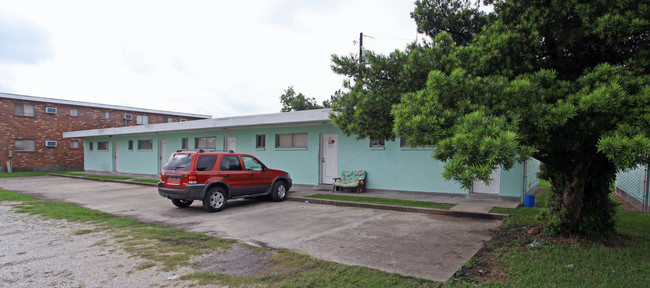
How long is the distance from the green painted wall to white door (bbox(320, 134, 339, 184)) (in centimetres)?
20

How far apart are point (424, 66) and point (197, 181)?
6572mm

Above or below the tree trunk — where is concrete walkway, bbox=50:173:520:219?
below

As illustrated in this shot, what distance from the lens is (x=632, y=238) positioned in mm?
5832

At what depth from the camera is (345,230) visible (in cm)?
712

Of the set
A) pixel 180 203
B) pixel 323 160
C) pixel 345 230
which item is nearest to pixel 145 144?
pixel 323 160

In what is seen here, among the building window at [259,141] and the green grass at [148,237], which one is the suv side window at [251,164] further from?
the building window at [259,141]

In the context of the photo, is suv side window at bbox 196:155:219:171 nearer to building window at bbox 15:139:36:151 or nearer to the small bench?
the small bench

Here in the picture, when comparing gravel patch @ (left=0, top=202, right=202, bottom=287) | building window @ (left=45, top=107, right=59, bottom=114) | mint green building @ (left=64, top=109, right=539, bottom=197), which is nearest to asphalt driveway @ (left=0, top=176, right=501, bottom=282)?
gravel patch @ (left=0, top=202, right=202, bottom=287)

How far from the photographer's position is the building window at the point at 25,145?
2811cm

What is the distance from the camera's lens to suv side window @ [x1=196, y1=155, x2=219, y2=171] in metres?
9.42

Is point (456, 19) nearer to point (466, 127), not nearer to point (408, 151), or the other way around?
point (466, 127)

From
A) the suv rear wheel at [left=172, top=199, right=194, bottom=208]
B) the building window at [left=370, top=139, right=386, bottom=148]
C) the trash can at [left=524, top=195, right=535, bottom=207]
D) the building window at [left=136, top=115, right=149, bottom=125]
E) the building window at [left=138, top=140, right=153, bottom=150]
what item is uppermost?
the building window at [left=136, top=115, right=149, bottom=125]

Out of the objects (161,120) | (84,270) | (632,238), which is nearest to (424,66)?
(632,238)

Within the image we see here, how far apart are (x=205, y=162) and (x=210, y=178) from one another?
466mm
